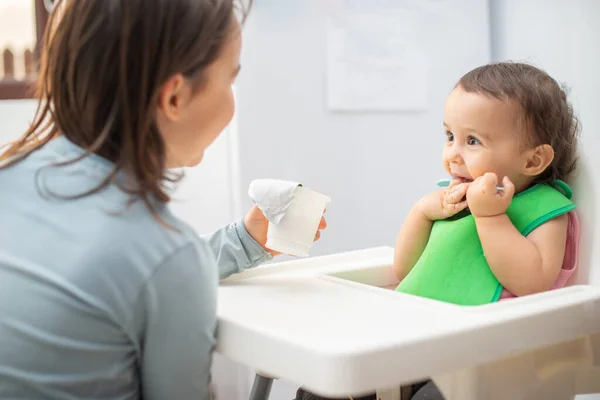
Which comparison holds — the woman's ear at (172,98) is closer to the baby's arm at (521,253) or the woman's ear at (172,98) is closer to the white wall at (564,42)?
the baby's arm at (521,253)

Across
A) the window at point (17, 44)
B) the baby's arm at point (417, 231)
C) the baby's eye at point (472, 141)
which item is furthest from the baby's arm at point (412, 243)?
the window at point (17, 44)

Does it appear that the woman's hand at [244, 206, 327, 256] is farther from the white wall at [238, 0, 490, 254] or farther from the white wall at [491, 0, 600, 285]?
the white wall at [491, 0, 600, 285]

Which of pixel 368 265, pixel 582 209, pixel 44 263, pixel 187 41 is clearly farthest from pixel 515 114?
pixel 44 263

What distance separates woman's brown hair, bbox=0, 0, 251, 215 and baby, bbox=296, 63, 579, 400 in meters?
0.37

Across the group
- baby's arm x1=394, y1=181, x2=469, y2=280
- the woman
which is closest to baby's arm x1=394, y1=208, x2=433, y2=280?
baby's arm x1=394, y1=181, x2=469, y2=280

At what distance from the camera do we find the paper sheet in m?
1.58

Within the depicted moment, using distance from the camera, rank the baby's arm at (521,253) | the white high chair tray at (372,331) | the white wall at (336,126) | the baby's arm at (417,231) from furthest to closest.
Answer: the white wall at (336,126), the baby's arm at (417,231), the baby's arm at (521,253), the white high chair tray at (372,331)

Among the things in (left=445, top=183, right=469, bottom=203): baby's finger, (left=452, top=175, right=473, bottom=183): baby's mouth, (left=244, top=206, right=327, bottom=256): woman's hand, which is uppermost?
(left=452, top=175, right=473, bottom=183): baby's mouth

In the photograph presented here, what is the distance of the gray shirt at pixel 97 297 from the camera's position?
2.01 ft

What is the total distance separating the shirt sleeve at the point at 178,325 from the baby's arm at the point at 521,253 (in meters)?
0.35

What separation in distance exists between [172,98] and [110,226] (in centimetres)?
15

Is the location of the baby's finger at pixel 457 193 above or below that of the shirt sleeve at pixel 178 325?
above

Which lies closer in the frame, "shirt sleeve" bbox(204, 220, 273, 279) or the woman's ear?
the woman's ear

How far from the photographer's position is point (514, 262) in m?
0.82
